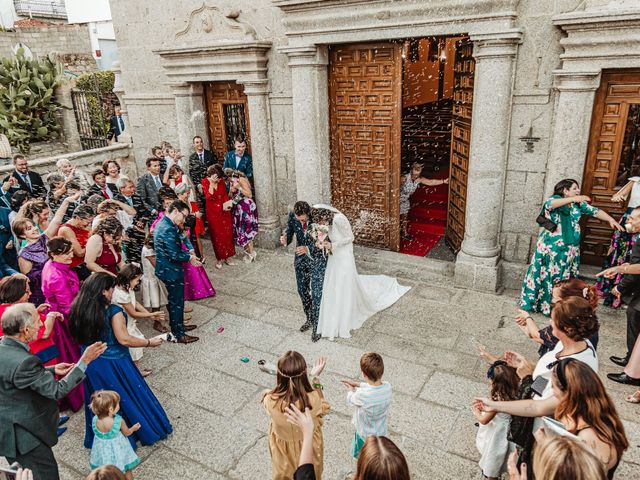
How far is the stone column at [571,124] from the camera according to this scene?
5.23 meters

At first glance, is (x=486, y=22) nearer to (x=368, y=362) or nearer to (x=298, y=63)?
(x=298, y=63)

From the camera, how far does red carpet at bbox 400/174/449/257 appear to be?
7.93 m

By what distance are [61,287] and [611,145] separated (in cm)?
626

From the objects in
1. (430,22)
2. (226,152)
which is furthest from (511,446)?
(226,152)

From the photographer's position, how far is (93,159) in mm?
9375

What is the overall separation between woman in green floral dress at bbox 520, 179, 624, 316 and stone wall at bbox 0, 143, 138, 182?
318 inches

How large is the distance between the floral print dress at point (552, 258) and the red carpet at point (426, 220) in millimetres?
2135

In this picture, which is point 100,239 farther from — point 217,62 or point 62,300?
point 217,62

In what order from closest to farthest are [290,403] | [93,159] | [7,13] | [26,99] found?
[290,403], [93,159], [26,99], [7,13]

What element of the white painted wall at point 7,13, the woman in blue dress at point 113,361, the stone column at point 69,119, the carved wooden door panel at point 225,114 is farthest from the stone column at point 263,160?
the white painted wall at point 7,13

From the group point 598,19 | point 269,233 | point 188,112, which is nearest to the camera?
point 598,19

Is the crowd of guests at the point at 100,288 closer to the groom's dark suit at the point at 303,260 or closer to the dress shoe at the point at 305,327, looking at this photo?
the groom's dark suit at the point at 303,260

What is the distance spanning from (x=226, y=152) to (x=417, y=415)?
620cm

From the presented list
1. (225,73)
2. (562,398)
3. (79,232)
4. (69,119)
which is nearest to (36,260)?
(79,232)
